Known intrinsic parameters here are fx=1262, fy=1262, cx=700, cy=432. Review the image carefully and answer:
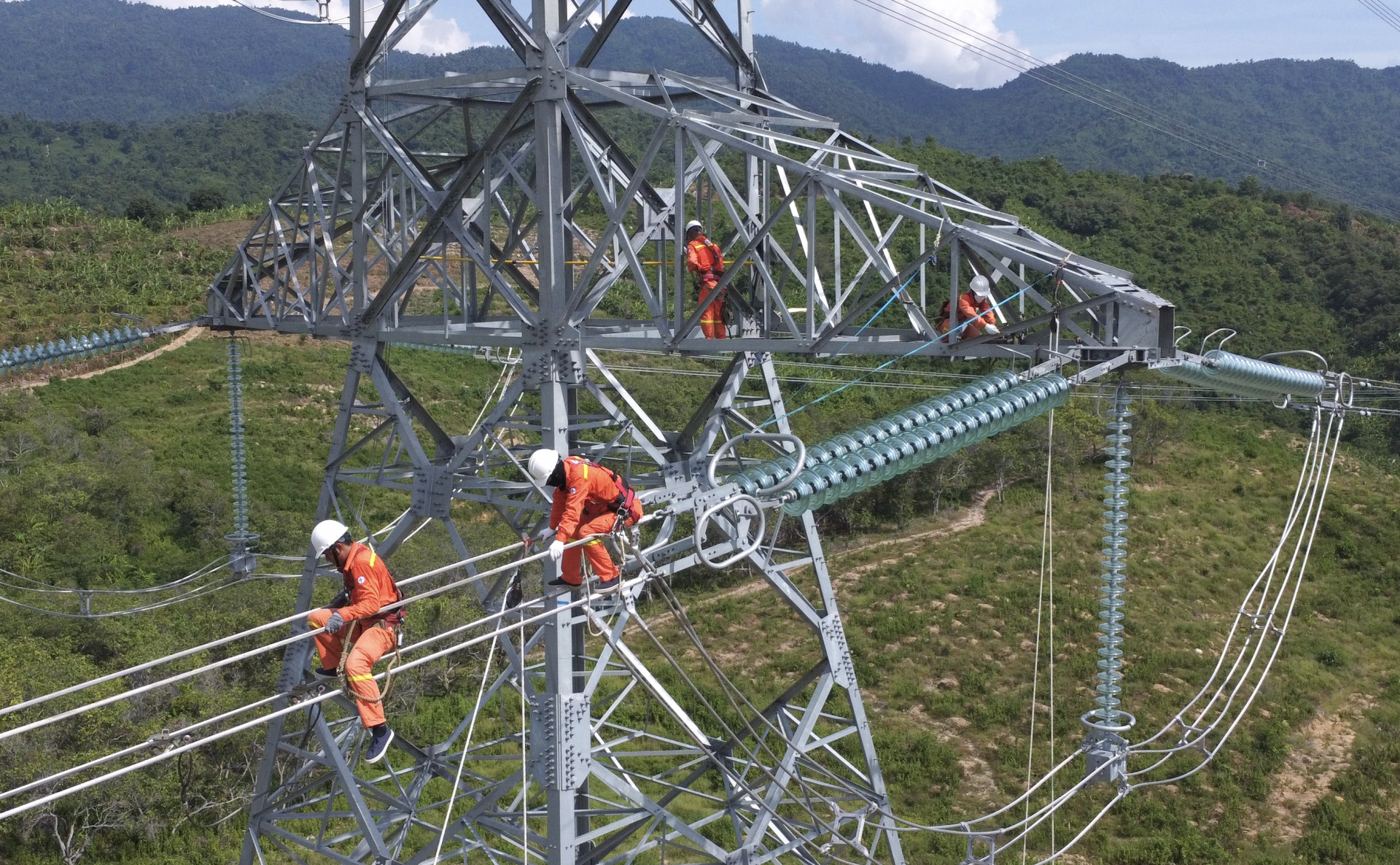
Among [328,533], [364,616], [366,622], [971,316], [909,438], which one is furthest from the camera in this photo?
[971,316]

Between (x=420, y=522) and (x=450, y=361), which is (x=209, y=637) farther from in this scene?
(x=450, y=361)

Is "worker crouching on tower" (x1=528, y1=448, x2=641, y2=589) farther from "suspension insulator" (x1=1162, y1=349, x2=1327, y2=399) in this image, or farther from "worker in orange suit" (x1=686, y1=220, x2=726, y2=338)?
"suspension insulator" (x1=1162, y1=349, x2=1327, y2=399)

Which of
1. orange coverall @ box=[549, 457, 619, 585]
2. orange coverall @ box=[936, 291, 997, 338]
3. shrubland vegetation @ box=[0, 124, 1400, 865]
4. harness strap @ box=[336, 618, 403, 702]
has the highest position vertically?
orange coverall @ box=[936, 291, 997, 338]

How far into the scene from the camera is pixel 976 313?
10.7 metres

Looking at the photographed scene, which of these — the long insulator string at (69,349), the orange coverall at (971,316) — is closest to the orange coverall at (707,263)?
the orange coverall at (971,316)

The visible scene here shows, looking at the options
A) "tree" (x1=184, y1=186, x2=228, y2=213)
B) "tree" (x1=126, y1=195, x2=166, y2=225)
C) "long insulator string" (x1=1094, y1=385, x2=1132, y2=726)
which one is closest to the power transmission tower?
"long insulator string" (x1=1094, y1=385, x2=1132, y2=726)

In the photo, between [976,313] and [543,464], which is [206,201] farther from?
[976,313]

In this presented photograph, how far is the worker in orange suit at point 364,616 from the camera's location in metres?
9.42

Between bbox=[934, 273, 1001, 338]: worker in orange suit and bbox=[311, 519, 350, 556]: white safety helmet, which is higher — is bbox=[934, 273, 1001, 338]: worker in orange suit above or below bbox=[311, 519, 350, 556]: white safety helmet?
above

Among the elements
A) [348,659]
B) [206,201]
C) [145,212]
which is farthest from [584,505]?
[206,201]

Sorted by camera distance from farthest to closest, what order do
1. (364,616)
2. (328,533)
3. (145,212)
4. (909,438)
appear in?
(145,212), (909,438), (328,533), (364,616)

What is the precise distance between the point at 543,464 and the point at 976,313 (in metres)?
3.88

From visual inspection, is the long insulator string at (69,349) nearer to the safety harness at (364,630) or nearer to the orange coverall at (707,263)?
the orange coverall at (707,263)

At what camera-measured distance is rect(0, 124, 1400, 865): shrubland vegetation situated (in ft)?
66.5
